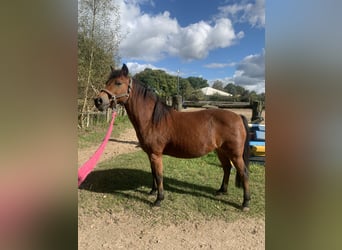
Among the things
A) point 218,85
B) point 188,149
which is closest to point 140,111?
point 188,149

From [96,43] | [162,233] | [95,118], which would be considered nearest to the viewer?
[162,233]

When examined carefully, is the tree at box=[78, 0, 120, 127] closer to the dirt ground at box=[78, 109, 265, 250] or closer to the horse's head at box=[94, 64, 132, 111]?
the horse's head at box=[94, 64, 132, 111]

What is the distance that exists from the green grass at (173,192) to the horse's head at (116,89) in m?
1.10

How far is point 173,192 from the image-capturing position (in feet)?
9.39

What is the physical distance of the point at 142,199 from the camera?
8.75ft

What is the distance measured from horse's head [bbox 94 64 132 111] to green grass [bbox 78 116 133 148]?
2.43 meters

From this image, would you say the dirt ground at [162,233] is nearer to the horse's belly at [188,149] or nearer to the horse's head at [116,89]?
the horse's belly at [188,149]

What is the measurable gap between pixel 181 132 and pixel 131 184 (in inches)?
44.6

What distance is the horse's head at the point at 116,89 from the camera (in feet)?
7.25

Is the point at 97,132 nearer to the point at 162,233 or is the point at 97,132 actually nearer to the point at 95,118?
the point at 95,118
